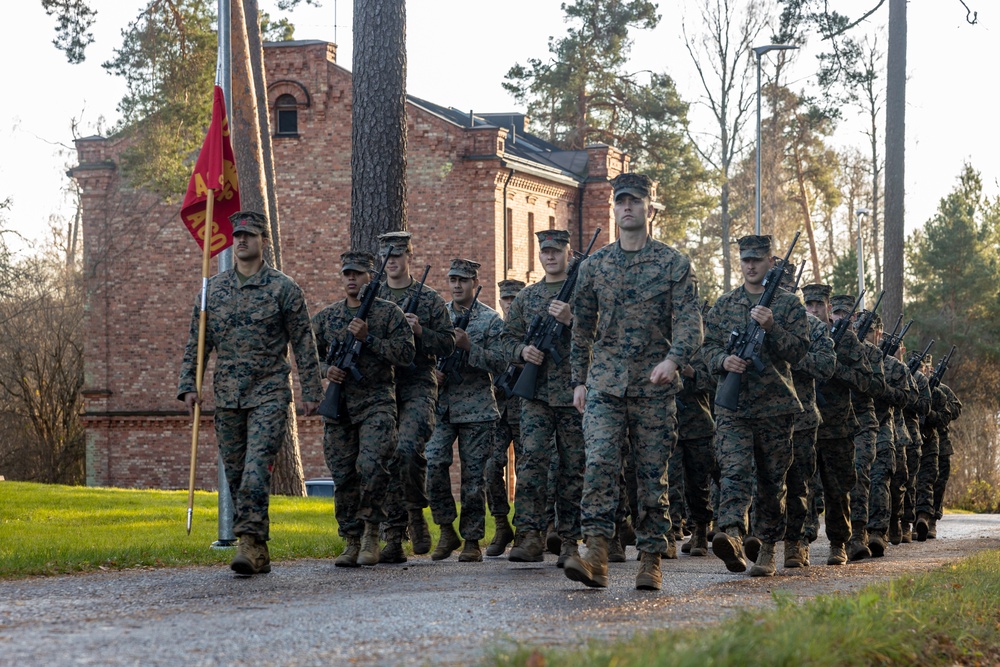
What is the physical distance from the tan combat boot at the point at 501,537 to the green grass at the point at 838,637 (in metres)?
4.23

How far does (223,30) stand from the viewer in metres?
12.7

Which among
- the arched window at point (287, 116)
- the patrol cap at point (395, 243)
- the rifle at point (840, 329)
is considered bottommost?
the rifle at point (840, 329)

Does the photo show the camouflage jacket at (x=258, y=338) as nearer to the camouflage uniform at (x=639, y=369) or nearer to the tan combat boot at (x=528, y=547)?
the camouflage uniform at (x=639, y=369)

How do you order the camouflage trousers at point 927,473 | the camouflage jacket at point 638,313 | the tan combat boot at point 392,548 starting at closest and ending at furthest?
1. the camouflage jacket at point 638,313
2. the tan combat boot at point 392,548
3. the camouflage trousers at point 927,473

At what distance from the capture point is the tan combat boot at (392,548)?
11.3 meters

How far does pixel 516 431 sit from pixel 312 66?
97.0 feet

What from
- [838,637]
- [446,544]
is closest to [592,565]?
[838,637]

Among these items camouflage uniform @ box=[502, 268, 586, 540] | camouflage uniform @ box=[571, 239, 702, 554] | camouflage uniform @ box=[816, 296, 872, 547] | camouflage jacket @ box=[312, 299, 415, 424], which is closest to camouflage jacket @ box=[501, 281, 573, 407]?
camouflage uniform @ box=[502, 268, 586, 540]

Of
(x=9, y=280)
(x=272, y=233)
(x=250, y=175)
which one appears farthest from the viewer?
(x=9, y=280)

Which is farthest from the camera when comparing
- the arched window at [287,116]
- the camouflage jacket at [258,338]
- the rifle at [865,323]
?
the arched window at [287,116]

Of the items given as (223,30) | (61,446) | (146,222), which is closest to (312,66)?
(146,222)

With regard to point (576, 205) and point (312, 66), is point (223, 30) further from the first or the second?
point (576, 205)

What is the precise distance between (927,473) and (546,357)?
404 inches

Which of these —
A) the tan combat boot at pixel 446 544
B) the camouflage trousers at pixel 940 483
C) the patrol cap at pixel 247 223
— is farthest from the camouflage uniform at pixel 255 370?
the camouflage trousers at pixel 940 483
